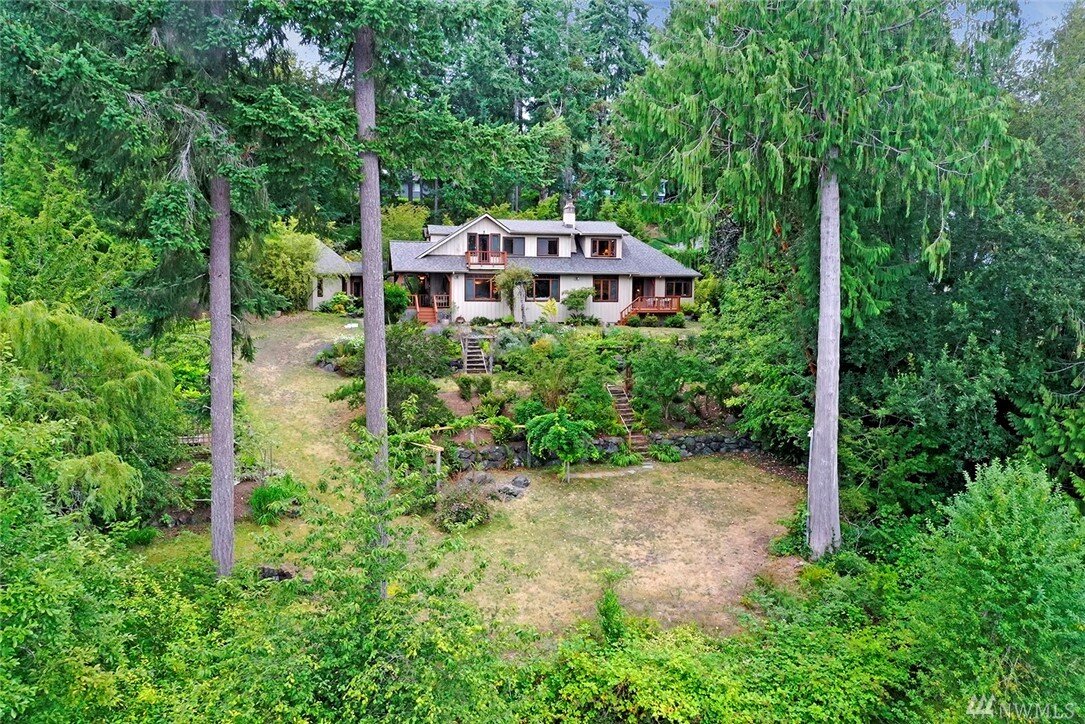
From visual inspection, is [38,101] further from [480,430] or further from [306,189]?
[480,430]

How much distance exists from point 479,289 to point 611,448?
14670 millimetres

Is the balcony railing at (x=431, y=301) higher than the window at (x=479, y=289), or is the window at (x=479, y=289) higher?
the window at (x=479, y=289)

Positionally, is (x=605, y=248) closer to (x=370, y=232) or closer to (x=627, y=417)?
(x=627, y=417)

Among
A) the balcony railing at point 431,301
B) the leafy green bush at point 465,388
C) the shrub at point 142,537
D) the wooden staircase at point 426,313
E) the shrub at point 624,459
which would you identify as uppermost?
the balcony railing at point 431,301

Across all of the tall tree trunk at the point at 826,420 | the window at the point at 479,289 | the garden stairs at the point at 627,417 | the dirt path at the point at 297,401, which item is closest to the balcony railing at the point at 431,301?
the window at the point at 479,289

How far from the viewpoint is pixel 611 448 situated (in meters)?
18.2

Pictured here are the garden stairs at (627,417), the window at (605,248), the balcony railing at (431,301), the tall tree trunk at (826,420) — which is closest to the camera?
the tall tree trunk at (826,420)

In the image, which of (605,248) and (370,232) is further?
(605,248)

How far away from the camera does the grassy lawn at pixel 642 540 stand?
11.1 m

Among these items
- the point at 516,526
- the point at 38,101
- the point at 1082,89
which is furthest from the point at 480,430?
the point at 1082,89

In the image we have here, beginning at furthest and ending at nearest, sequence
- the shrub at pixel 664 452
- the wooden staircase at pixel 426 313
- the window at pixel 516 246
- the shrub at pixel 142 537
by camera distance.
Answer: the window at pixel 516 246 → the wooden staircase at pixel 426 313 → the shrub at pixel 664 452 → the shrub at pixel 142 537

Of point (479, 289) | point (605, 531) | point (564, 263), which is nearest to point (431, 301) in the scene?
point (479, 289)

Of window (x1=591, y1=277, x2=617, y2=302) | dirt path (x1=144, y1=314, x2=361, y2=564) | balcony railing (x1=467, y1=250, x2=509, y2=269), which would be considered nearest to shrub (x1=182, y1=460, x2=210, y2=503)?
dirt path (x1=144, y1=314, x2=361, y2=564)

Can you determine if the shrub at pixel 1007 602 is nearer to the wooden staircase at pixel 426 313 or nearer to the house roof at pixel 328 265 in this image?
the wooden staircase at pixel 426 313
